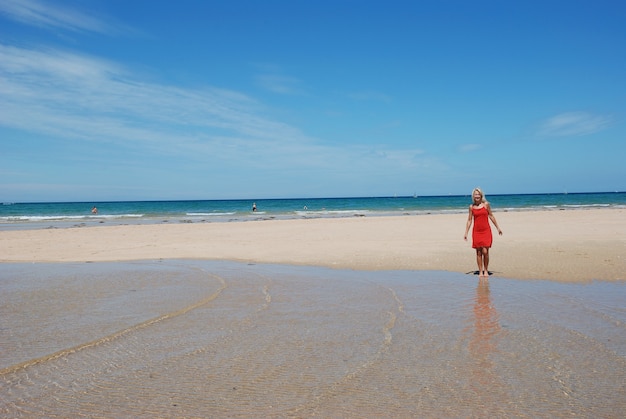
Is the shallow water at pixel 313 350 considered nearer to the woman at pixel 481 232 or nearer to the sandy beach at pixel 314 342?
the sandy beach at pixel 314 342

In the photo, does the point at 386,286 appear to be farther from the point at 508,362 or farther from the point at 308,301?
the point at 508,362

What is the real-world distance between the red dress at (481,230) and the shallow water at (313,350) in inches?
60.1

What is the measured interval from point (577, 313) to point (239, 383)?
5.08 m

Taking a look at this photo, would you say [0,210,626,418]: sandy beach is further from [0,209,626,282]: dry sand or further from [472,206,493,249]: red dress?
[472,206,493,249]: red dress

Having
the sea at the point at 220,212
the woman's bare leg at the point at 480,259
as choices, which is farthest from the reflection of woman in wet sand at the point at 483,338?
the sea at the point at 220,212

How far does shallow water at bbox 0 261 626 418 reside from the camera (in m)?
3.77

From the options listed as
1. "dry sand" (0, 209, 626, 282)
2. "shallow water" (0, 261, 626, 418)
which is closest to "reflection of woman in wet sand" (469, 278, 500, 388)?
"shallow water" (0, 261, 626, 418)

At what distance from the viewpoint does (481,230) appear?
422 inches

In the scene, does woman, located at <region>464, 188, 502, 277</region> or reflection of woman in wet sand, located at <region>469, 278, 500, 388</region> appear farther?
woman, located at <region>464, 188, 502, 277</region>

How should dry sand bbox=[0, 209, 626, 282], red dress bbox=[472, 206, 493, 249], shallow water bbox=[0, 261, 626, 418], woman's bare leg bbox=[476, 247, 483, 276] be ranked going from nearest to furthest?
1. shallow water bbox=[0, 261, 626, 418]
2. woman's bare leg bbox=[476, 247, 483, 276]
3. red dress bbox=[472, 206, 493, 249]
4. dry sand bbox=[0, 209, 626, 282]

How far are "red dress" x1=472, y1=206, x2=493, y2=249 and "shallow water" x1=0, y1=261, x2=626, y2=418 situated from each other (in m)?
1.53

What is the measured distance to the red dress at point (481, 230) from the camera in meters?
10.5

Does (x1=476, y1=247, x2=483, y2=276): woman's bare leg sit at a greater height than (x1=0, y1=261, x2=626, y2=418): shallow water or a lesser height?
greater

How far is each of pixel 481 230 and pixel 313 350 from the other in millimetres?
6823
